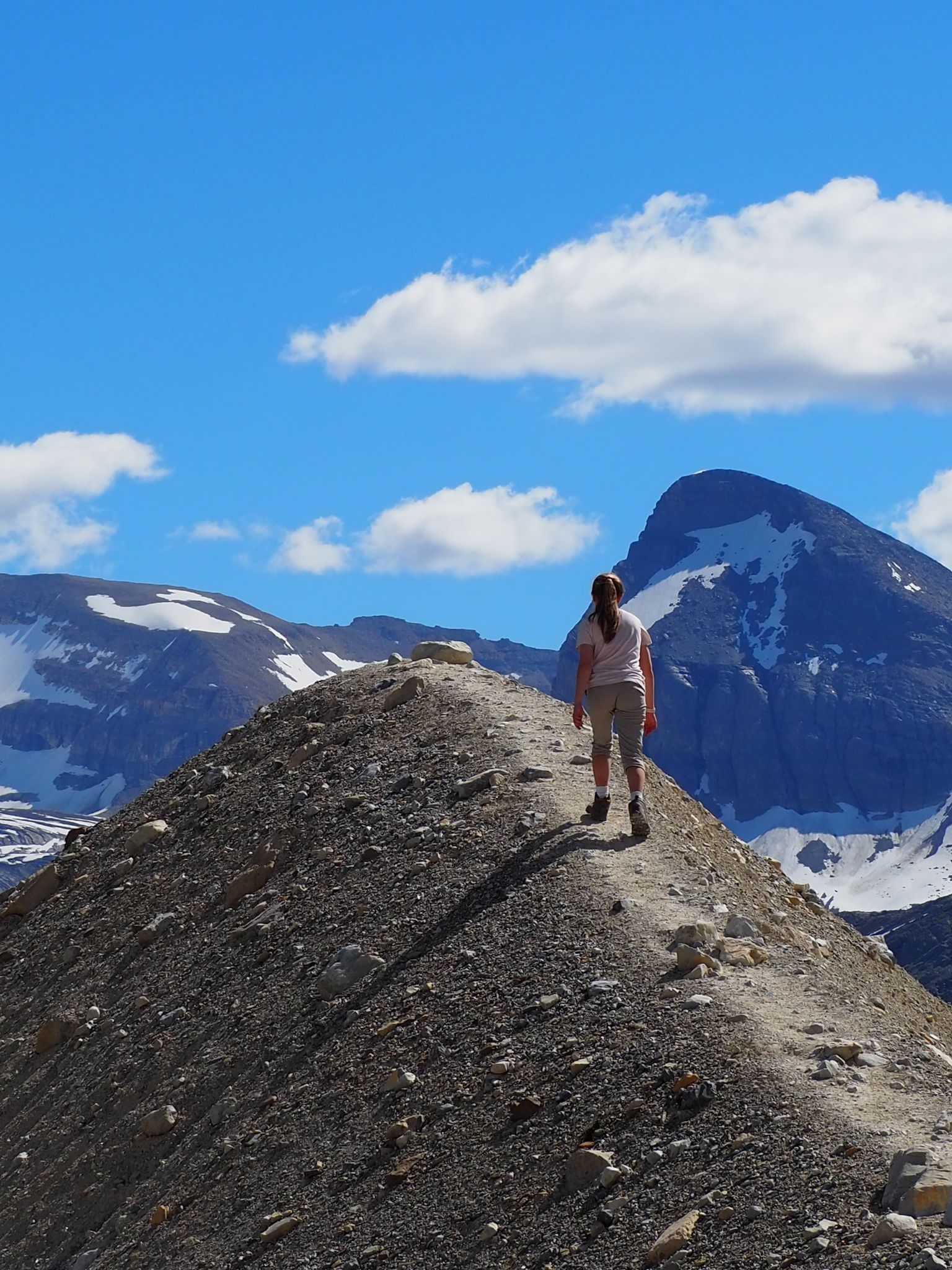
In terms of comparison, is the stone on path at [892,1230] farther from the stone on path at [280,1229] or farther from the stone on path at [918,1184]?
the stone on path at [280,1229]

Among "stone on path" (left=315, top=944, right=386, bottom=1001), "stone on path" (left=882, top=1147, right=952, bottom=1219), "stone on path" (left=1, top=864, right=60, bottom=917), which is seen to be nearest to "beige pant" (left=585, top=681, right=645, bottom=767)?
"stone on path" (left=315, top=944, right=386, bottom=1001)

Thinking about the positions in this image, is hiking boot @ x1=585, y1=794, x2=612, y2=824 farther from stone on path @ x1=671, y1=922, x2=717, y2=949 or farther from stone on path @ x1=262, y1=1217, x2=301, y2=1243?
stone on path @ x1=262, y1=1217, x2=301, y2=1243

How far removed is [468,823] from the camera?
1942 cm

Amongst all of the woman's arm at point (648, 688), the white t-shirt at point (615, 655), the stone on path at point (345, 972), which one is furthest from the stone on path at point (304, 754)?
the white t-shirt at point (615, 655)

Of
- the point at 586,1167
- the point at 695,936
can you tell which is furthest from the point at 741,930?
the point at 586,1167

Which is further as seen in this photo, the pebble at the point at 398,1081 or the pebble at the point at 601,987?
the pebble at the point at 398,1081

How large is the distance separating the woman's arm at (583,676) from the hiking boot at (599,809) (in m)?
0.84

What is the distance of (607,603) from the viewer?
18094 mm

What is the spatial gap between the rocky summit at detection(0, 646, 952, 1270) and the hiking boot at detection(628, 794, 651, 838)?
0.18 meters

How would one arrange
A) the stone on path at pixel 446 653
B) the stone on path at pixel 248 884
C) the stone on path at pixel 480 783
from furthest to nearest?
the stone on path at pixel 446 653
the stone on path at pixel 248 884
the stone on path at pixel 480 783

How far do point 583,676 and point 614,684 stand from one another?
1.20 ft

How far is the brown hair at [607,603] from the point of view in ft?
59.3

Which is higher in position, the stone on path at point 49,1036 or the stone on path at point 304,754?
the stone on path at point 304,754

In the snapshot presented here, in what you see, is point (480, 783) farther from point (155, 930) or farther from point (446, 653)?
point (446, 653)
